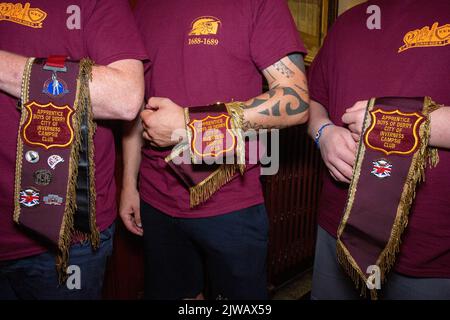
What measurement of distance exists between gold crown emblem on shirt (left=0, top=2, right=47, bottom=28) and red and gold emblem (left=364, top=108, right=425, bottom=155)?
1111mm

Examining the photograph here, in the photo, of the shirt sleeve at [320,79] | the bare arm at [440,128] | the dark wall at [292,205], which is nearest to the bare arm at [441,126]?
the bare arm at [440,128]

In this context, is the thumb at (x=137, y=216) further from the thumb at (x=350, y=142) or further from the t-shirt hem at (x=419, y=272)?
the t-shirt hem at (x=419, y=272)

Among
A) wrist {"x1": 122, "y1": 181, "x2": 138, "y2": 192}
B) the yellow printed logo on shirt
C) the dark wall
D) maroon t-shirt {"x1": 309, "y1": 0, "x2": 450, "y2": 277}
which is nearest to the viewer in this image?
maroon t-shirt {"x1": 309, "y1": 0, "x2": 450, "y2": 277}

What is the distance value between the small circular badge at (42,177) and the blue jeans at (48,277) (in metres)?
0.28

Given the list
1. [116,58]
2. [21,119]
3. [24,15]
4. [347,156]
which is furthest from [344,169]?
[24,15]

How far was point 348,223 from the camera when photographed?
3.59 ft

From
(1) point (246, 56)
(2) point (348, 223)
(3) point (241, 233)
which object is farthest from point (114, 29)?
(2) point (348, 223)

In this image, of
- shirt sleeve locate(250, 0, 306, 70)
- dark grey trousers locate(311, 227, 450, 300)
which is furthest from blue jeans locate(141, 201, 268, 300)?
shirt sleeve locate(250, 0, 306, 70)

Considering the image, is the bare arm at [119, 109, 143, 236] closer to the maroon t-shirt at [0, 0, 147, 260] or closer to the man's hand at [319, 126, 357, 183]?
the maroon t-shirt at [0, 0, 147, 260]

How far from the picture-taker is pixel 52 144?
1.05m

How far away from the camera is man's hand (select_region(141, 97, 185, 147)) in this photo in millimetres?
1157

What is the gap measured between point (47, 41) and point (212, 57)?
57cm

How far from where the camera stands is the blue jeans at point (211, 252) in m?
1.30
